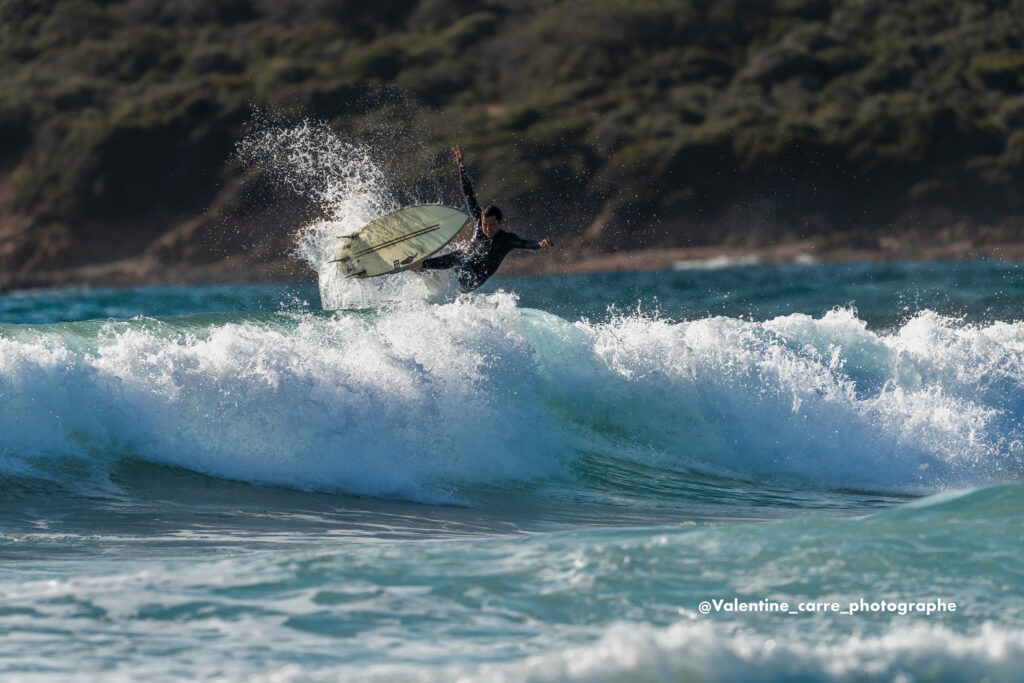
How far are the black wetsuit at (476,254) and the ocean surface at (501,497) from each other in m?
0.45

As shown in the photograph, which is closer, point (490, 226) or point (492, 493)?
point (492, 493)

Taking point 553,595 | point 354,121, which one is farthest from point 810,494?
point 354,121

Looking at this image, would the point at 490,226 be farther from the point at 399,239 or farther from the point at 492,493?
the point at 492,493

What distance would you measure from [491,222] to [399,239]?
3.69 feet

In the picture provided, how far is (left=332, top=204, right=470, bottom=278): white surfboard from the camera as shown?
1262 centimetres

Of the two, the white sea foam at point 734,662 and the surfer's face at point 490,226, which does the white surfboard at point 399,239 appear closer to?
the surfer's face at point 490,226

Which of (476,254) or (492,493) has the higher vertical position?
(476,254)

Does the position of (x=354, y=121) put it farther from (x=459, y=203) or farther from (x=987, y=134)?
(x=987, y=134)

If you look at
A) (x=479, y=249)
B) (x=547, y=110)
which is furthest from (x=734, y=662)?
(x=547, y=110)

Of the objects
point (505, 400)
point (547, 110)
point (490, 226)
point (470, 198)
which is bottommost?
point (505, 400)

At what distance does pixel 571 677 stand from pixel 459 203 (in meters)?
51.9

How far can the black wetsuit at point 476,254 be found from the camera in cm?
1227

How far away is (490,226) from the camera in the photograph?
12156mm

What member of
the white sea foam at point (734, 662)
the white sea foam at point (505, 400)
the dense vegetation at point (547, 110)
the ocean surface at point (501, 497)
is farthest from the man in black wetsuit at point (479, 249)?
the dense vegetation at point (547, 110)
